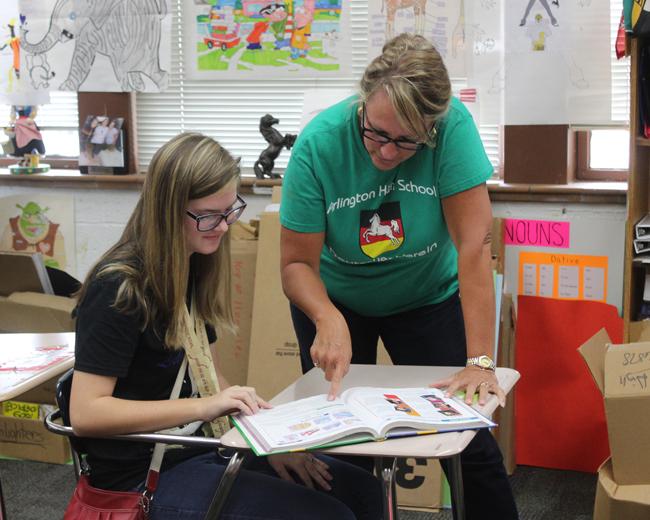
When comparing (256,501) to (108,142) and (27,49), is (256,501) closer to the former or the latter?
(108,142)

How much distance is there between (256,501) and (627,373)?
3.34 ft

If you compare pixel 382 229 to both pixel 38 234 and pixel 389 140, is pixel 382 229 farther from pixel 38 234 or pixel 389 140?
pixel 38 234

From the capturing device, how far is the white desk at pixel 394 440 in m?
1.31

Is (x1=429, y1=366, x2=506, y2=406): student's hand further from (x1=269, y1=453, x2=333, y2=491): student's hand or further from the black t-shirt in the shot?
the black t-shirt

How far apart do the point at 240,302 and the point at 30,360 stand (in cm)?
110

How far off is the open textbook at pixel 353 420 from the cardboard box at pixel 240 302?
1406mm

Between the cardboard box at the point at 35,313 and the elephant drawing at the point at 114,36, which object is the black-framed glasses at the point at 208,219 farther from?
the elephant drawing at the point at 114,36

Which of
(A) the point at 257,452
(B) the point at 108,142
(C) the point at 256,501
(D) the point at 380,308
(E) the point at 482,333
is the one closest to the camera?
(A) the point at 257,452

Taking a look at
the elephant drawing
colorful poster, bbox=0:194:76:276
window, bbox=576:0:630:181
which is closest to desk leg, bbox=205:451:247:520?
window, bbox=576:0:630:181

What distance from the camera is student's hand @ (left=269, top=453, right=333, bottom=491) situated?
1639 millimetres

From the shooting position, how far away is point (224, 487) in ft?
4.56

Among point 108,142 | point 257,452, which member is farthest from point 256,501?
point 108,142

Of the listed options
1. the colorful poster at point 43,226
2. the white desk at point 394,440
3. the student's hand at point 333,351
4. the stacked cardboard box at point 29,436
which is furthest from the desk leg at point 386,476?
the colorful poster at point 43,226

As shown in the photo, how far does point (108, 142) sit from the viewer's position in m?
3.37
